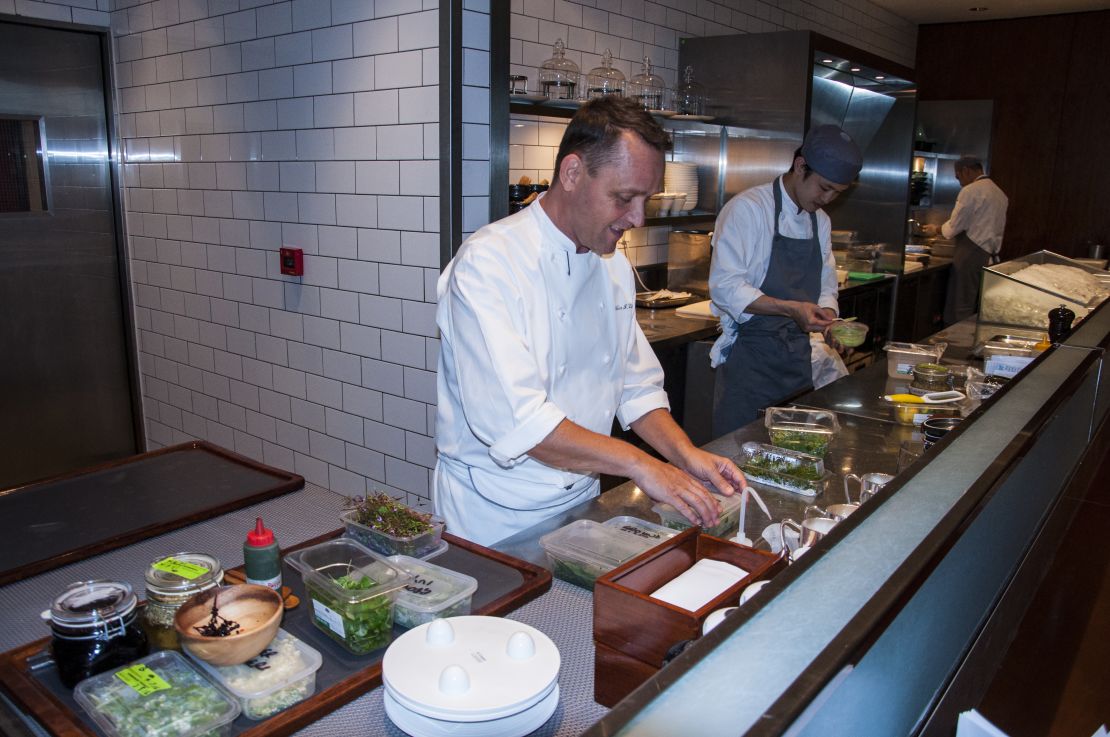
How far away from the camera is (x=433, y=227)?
3324 mm

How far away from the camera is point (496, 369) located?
6.07 ft

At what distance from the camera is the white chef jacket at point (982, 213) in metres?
8.04

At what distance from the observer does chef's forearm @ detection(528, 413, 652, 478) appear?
69.8 inches

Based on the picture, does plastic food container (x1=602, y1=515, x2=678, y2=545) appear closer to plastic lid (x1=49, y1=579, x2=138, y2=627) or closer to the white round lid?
the white round lid

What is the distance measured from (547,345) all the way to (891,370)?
1.92m

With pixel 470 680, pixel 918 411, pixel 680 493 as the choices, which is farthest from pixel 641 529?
pixel 918 411

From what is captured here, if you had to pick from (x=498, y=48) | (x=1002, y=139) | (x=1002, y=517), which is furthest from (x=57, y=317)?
(x=1002, y=139)

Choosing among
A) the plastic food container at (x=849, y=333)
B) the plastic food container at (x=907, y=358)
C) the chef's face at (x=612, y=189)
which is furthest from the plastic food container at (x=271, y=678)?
the plastic food container at (x=907, y=358)

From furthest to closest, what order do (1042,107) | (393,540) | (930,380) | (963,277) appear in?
(1042,107), (963,277), (930,380), (393,540)

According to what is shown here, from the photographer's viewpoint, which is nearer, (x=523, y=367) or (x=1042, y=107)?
(x=523, y=367)

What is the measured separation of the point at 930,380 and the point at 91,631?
8.97 feet

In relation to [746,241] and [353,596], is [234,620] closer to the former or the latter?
[353,596]

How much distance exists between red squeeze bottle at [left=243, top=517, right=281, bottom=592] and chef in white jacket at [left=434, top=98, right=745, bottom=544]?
0.55m

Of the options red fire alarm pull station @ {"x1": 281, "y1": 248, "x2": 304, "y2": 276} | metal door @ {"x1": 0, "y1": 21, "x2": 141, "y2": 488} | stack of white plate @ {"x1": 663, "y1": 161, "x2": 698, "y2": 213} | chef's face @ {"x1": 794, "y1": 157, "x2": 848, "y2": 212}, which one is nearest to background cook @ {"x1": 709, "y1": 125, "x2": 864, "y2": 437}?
chef's face @ {"x1": 794, "y1": 157, "x2": 848, "y2": 212}
